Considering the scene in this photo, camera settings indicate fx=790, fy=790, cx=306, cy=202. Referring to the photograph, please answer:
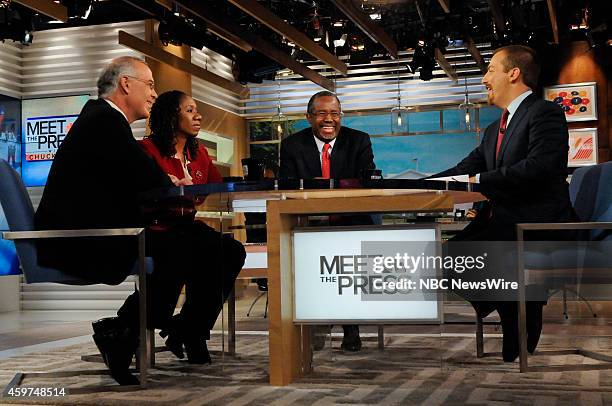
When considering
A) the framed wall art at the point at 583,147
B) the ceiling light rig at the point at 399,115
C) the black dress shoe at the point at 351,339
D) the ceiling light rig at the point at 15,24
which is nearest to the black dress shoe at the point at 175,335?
the black dress shoe at the point at 351,339

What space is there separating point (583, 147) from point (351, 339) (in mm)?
8531

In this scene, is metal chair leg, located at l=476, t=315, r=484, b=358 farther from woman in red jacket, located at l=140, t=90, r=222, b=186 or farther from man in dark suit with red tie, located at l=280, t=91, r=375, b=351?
woman in red jacket, located at l=140, t=90, r=222, b=186

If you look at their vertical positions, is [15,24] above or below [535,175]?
above

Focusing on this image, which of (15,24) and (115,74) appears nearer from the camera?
(115,74)

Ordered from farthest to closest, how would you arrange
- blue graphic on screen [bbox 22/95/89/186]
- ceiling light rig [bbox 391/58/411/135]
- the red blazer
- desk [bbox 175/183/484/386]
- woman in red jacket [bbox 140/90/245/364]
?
ceiling light rig [bbox 391/58/411/135], blue graphic on screen [bbox 22/95/89/186], the red blazer, woman in red jacket [bbox 140/90/245/364], desk [bbox 175/183/484/386]

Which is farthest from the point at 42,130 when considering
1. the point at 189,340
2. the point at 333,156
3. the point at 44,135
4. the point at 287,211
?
the point at 287,211

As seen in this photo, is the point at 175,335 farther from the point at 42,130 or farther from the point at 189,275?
the point at 42,130

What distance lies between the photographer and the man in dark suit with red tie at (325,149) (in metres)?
4.19

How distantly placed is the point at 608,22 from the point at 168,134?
22.8 feet

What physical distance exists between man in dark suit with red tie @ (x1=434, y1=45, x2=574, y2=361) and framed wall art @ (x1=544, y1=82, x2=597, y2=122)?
25.1 ft

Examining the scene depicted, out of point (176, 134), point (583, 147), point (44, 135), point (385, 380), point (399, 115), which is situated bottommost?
point (385, 380)

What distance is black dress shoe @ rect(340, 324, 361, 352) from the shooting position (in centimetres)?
284

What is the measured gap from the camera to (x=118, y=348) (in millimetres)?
2943

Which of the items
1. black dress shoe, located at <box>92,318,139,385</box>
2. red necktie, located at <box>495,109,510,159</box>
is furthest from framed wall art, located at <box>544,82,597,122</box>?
black dress shoe, located at <box>92,318,139,385</box>
